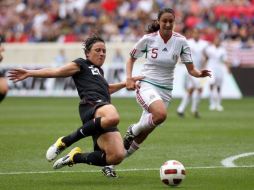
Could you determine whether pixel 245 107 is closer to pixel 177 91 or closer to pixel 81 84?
pixel 177 91

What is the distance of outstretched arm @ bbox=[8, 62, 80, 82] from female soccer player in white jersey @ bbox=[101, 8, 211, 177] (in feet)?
4.73

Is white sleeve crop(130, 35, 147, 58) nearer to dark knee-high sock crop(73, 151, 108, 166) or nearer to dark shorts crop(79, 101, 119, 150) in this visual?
dark shorts crop(79, 101, 119, 150)

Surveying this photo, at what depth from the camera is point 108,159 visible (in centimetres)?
1044

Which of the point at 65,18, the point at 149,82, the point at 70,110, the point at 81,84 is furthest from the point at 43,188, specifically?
the point at 65,18

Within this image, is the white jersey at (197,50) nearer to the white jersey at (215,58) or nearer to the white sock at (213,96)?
the white sock at (213,96)

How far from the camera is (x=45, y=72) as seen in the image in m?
10.5

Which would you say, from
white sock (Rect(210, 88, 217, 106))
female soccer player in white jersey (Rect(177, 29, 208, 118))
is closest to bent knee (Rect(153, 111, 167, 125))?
female soccer player in white jersey (Rect(177, 29, 208, 118))

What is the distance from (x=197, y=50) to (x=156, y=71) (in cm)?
1227

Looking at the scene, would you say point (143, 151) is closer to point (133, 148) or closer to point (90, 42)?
point (133, 148)

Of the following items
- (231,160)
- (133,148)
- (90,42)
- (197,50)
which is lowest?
(197,50)

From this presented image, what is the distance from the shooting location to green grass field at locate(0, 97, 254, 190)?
10.4m

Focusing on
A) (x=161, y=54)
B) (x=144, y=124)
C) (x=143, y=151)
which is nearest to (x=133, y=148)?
(x=144, y=124)

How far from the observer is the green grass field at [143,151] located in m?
10.4

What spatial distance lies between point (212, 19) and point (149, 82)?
72.2 feet
